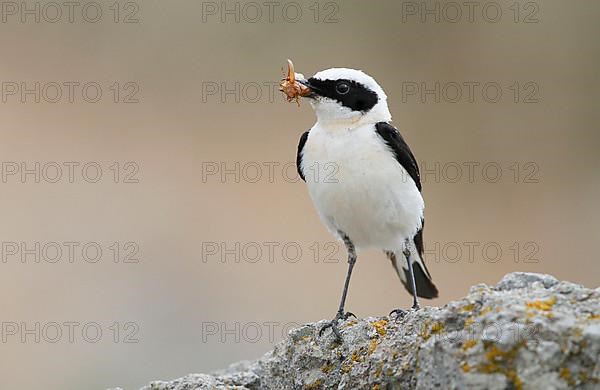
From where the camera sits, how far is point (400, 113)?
1562 cm

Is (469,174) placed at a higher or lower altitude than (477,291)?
lower

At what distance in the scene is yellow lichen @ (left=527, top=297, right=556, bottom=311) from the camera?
3.53 m

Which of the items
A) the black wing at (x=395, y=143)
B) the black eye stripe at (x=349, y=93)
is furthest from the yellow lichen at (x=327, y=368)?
the black eye stripe at (x=349, y=93)

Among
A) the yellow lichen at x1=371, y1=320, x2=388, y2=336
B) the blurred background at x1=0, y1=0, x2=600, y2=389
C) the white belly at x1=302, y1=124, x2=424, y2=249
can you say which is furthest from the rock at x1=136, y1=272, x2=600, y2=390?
the blurred background at x1=0, y1=0, x2=600, y2=389

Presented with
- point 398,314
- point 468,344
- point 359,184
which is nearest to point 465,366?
point 468,344

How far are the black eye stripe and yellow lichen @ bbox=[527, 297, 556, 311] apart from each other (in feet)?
9.67

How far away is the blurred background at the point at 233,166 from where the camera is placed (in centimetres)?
1249

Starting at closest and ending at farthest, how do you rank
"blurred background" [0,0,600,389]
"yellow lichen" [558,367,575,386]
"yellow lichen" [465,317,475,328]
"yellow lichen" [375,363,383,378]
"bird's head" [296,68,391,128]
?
"yellow lichen" [558,367,575,386] < "yellow lichen" [465,317,475,328] < "yellow lichen" [375,363,383,378] < "bird's head" [296,68,391,128] < "blurred background" [0,0,600,389]

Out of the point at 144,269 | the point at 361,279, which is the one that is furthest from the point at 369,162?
the point at 144,269

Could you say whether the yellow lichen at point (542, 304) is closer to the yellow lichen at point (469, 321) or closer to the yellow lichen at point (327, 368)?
the yellow lichen at point (469, 321)

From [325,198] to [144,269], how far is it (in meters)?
7.51

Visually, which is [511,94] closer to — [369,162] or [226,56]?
[226,56]

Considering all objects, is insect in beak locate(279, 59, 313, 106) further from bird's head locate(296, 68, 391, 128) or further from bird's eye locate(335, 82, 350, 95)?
bird's eye locate(335, 82, 350, 95)

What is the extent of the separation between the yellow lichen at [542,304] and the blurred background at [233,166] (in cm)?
720
